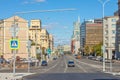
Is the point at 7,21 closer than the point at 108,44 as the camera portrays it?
Yes

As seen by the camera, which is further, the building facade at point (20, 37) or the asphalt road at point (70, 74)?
the building facade at point (20, 37)

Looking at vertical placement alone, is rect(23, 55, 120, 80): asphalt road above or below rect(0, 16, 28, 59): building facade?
below

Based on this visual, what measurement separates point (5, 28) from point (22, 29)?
625 centimetres

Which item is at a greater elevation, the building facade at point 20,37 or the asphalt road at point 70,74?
the building facade at point 20,37

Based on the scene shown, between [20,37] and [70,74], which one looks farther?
[20,37]

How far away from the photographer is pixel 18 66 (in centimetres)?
8275

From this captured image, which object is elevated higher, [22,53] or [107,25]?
[107,25]

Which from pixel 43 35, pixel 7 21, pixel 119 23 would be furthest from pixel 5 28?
pixel 43 35

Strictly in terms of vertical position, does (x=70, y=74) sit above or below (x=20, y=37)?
below

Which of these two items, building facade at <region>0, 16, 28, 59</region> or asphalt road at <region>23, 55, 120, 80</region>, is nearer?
asphalt road at <region>23, 55, 120, 80</region>

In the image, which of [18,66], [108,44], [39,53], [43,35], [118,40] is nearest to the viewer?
[18,66]

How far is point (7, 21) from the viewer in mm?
143625

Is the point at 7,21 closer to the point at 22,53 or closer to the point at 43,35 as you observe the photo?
the point at 22,53

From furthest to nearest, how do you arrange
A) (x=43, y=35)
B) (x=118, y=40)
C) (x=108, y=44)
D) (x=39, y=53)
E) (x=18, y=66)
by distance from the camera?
(x=43, y=35) < (x=108, y=44) < (x=118, y=40) < (x=39, y=53) < (x=18, y=66)
